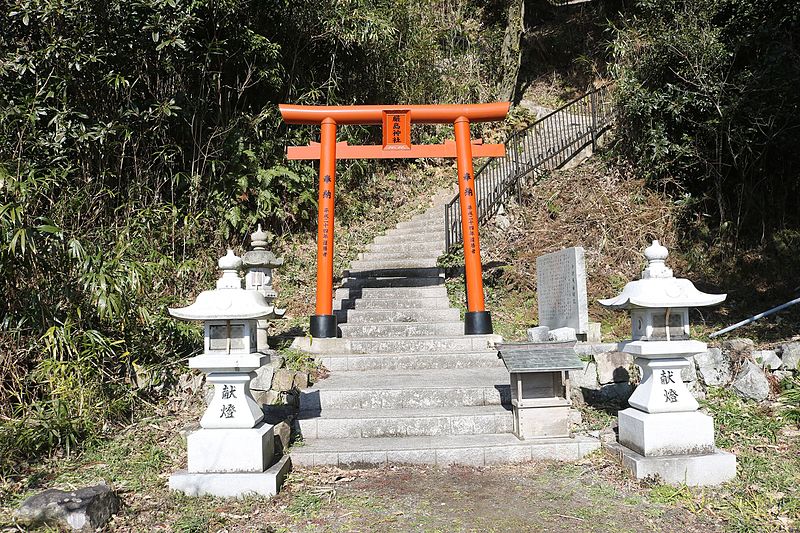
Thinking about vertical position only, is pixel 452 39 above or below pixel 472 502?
above

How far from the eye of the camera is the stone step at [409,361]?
5.95 metres

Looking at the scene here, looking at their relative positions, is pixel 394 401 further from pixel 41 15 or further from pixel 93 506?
pixel 41 15

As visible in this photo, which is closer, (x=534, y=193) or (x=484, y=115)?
(x=484, y=115)

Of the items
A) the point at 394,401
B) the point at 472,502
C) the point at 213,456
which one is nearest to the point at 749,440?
the point at 472,502

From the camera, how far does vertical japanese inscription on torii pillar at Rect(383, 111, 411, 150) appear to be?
7.18 metres

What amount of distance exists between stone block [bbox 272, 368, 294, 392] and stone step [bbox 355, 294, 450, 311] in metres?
2.57

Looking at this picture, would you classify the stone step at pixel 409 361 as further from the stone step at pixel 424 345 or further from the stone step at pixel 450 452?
the stone step at pixel 450 452

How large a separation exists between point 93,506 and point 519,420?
119 inches

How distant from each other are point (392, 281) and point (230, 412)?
4782 mm

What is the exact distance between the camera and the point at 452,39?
15.0 m

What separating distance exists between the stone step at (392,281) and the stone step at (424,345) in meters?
1.89

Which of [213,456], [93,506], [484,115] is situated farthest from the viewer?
[484,115]

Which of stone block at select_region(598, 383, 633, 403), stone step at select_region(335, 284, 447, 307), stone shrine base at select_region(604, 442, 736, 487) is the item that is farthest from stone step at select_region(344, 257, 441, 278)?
stone shrine base at select_region(604, 442, 736, 487)

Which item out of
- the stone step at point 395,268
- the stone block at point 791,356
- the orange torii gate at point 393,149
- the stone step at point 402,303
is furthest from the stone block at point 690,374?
the stone step at point 395,268
